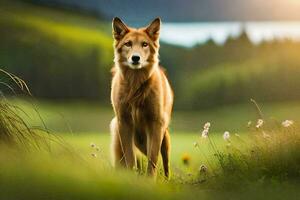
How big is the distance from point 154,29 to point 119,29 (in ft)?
0.72

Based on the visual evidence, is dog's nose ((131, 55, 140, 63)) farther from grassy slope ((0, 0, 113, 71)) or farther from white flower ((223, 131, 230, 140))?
white flower ((223, 131, 230, 140))

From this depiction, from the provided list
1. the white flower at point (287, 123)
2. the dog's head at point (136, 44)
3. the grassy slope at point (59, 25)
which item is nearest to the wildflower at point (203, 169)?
the white flower at point (287, 123)

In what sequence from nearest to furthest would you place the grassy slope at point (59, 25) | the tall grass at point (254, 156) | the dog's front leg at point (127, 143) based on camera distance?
1. the tall grass at point (254, 156)
2. the dog's front leg at point (127, 143)
3. the grassy slope at point (59, 25)

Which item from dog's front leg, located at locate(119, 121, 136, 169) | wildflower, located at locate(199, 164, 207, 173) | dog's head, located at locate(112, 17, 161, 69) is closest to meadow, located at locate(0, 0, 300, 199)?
wildflower, located at locate(199, 164, 207, 173)

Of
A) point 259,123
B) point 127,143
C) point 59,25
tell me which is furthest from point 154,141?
point 59,25

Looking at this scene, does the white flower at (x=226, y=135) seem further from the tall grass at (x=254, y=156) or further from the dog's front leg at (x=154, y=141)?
the dog's front leg at (x=154, y=141)

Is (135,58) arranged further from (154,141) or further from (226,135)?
(226,135)

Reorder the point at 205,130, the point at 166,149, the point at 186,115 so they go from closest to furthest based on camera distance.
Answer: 1. the point at 205,130
2. the point at 166,149
3. the point at 186,115

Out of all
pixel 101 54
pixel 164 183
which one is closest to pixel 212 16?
pixel 101 54

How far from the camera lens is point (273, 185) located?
489 cm

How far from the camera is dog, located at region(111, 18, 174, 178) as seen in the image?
5199 mm

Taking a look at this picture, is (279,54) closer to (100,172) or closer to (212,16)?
(212,16)

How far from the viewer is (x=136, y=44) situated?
17.0 feet

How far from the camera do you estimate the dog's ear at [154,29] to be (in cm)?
518
